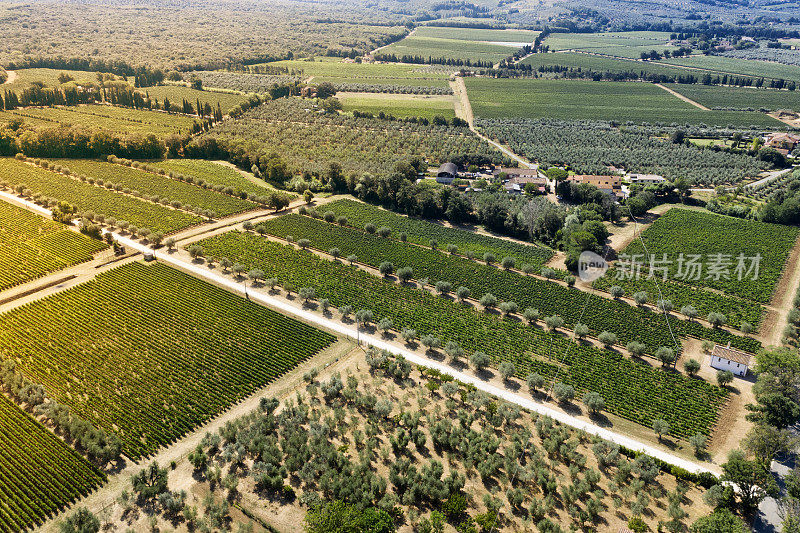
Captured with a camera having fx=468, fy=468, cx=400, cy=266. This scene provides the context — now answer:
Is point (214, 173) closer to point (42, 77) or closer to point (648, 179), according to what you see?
point (648, 179)

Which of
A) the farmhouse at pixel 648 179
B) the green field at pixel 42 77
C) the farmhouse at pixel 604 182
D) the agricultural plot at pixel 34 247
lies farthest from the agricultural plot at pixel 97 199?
the farmhouse at pixel 648 179

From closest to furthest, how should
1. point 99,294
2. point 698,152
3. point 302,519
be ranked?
point 302,519 < point 99,294 < point 698,152

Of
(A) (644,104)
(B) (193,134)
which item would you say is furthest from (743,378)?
(A) (644,104)

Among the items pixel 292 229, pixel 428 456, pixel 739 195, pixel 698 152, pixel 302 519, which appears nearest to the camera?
pixel 302 519

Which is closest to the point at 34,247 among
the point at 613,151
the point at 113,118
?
the point at 113,118

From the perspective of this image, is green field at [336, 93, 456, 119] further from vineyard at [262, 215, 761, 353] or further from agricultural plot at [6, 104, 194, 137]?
vineyard at [262, 215, 761, 353]

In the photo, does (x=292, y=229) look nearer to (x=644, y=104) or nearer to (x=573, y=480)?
(x=573, y=480)
